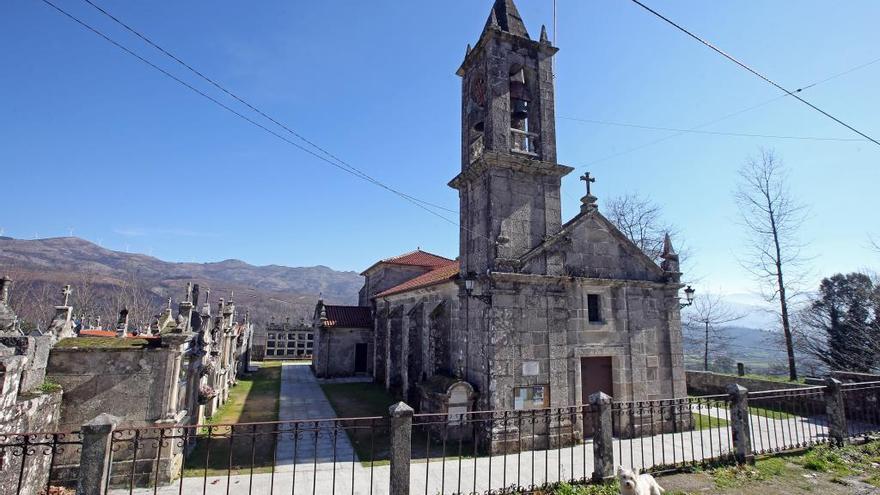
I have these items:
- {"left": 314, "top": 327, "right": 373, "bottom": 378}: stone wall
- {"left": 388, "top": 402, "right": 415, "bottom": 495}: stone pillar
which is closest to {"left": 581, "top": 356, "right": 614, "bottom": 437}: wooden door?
{"left": 388, "top": 402, "right": 415, "bottom": 495}: stone pillar

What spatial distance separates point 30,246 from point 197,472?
549ft

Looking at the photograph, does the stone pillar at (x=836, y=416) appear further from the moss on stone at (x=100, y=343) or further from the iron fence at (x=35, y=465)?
the moss on stone at (x=100, y=343)

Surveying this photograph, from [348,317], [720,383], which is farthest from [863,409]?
[348,317]

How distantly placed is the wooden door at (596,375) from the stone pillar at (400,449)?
7.83 meters

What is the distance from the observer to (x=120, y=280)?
75.3 metres

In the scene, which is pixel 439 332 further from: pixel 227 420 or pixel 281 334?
pixel 281 334

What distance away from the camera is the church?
1188cm

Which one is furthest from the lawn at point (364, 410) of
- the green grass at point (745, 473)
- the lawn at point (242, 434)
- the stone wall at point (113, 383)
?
the green grass at point (745, 473)

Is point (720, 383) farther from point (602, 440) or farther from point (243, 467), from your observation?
point (243, 467)

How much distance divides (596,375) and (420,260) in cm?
1796

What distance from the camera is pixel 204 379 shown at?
12742 mm

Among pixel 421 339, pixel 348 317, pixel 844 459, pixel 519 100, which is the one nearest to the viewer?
pixel 844 459

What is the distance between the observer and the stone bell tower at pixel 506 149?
42.1ft

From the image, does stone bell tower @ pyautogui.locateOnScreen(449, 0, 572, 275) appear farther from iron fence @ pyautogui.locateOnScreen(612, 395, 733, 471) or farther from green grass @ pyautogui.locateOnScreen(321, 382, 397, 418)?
green grass @ pyautogui.locateOnScreen(321, 382, 397, 418)
